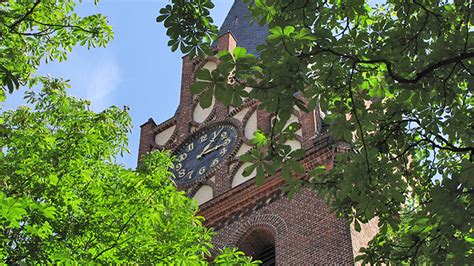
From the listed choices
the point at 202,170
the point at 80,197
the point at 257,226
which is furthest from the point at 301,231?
the point at 80,197

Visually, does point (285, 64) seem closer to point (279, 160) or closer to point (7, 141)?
point (279, 160)

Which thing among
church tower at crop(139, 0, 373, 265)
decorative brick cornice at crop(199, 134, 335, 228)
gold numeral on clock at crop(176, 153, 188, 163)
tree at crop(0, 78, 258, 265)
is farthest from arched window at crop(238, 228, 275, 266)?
tree at crop(0, 78, 258, 265)

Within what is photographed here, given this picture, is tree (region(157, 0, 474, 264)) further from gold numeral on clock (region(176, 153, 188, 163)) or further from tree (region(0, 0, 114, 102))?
gold numeral on clock (region(176, 153, 188, 163))

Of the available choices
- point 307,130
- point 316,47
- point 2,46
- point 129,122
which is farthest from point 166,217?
point 307,130

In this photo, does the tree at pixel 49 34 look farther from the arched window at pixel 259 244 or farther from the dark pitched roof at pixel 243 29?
the dark pitched roof at pixel 243 29

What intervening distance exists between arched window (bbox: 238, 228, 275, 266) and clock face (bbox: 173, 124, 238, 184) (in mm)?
2763

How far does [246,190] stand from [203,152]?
3094mm

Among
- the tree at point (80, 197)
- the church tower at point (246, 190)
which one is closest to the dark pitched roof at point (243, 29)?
the church tower at point (246, 190)

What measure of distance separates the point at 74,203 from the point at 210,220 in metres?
8.84

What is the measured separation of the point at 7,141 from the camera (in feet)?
36.5

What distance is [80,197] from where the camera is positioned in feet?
35.5

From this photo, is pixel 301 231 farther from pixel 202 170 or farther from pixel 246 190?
pixel 202 170

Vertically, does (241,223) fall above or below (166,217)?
above

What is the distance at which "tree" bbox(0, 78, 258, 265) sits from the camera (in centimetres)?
945
